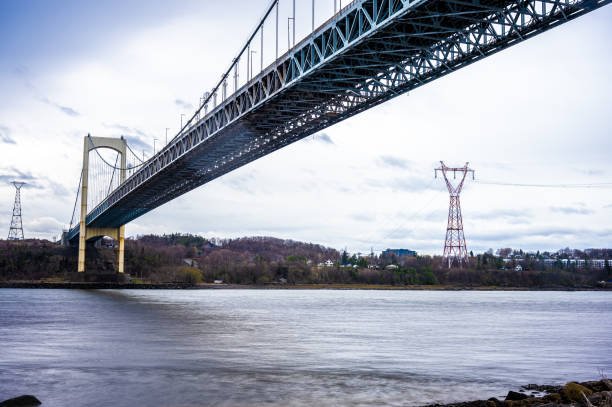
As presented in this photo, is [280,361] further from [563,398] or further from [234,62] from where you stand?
[234,62]

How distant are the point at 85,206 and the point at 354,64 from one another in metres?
53.8

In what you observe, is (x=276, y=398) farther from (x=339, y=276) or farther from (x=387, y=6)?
(x=339, y=276)

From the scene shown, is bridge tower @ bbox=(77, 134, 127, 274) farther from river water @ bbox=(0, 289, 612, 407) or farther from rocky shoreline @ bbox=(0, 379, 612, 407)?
rocky shoreline @ bbox=(0, 379, 612, 407)

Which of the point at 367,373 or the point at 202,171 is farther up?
the point at 202,171

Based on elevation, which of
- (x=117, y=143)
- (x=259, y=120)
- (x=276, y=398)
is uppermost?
(x=117, y=143)

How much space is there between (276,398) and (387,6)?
32.0ft

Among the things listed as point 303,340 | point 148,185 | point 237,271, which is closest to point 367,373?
point 303,340

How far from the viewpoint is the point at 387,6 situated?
17.6m

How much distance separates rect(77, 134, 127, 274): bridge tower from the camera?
69.9 m

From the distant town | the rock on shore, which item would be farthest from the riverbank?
the rock on shore

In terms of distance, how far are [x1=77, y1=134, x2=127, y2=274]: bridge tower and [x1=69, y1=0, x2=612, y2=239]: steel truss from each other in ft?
115

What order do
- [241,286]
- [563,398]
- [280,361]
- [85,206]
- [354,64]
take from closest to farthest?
[563,398] < [280,361] < [354,64] < [85,206] < [241,286]

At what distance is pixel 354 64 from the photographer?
71.3ft

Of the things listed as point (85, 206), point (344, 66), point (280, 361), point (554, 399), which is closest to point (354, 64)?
point (344, 66)
